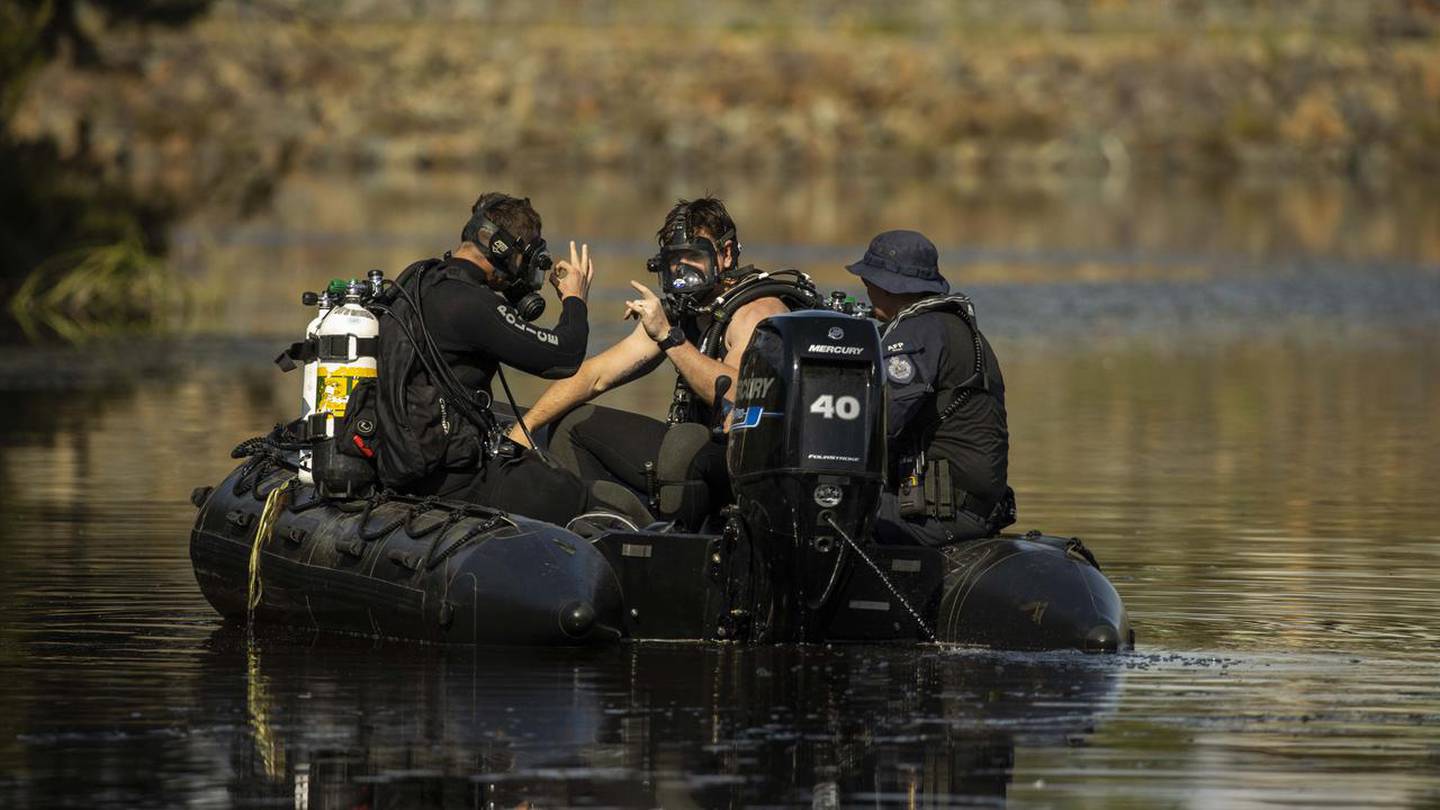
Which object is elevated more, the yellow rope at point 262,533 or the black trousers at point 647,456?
the black trousers at point 647,456

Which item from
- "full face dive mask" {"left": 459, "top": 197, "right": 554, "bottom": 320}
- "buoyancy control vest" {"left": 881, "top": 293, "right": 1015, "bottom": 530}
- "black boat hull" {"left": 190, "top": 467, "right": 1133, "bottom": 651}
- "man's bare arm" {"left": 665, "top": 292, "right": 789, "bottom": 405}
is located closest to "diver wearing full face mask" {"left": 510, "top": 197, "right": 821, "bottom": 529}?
"man's bare arm" {"left": 665, "top": 292, "right": 789, "bottom": 405}

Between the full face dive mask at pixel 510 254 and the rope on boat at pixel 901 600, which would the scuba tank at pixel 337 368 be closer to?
the full face dive mask at pixel 510 254

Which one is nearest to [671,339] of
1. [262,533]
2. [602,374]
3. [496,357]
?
[496,357]

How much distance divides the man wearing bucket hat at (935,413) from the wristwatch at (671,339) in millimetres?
813

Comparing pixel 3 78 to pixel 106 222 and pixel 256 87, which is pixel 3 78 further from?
pixel 256 87

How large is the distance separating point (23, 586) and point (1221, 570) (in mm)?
5803

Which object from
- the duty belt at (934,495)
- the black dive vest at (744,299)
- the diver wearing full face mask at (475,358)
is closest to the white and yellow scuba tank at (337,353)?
the diver wearing full face mask at (475,358)

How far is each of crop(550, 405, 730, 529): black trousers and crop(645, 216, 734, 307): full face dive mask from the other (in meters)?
0.59

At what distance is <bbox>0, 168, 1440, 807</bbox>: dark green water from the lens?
1030 centimetres

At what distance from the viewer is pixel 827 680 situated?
12.2 meters

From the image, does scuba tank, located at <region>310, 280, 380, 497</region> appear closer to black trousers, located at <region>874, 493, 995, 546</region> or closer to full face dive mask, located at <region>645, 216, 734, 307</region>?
full face dive mask, located at <region>645, 216, 734, 307</region>

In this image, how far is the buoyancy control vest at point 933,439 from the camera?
1320cm

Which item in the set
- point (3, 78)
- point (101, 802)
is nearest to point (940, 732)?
point (101, 802)

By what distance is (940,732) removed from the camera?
11156 millimetres
